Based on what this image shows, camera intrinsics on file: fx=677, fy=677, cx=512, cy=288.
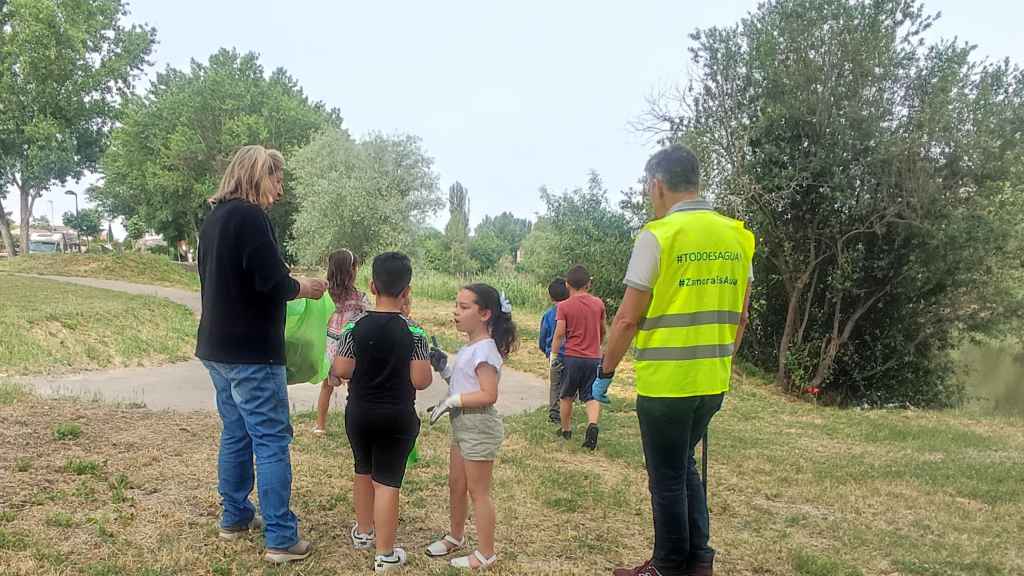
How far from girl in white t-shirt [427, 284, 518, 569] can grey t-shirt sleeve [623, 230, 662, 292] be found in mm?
776

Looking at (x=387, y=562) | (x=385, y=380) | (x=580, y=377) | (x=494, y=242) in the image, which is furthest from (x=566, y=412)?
(x=494, y=242)

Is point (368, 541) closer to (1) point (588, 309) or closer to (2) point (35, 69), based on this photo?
(1) point (588, 309)

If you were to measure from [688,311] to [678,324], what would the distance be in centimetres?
7

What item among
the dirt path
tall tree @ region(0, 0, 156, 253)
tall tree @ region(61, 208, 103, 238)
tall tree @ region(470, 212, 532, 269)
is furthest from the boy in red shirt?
tall tree @ region(61, 208, 103, 238)

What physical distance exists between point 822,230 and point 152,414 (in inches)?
456

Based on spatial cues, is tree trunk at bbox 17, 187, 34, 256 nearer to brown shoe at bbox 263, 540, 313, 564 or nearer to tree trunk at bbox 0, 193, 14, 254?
tree trunk at bbox 0, 193, 14, 254

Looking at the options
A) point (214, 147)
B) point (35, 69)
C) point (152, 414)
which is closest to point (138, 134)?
point (214, 147)

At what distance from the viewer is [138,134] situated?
38.2m

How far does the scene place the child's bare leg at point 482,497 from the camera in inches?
131

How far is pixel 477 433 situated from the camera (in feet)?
10.9

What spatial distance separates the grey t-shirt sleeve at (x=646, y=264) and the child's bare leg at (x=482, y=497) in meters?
1.16

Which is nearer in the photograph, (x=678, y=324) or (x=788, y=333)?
(x=678, y=324)

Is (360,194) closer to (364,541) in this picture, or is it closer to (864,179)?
(864,179)

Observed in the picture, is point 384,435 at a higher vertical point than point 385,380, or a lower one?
lower
